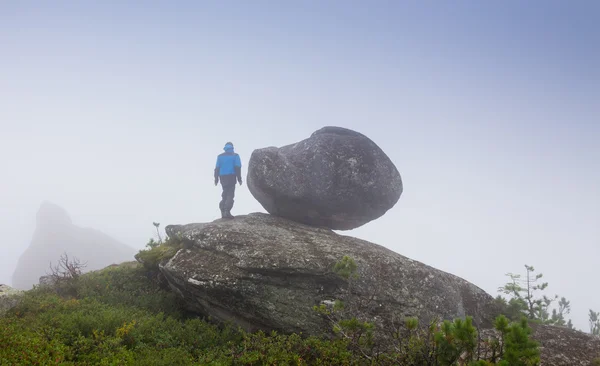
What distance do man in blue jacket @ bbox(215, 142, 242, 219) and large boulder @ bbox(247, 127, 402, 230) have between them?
82 cm

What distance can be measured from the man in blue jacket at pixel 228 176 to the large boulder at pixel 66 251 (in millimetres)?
154928

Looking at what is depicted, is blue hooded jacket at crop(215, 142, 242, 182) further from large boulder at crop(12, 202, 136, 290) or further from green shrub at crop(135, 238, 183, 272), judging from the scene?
large boulder at crop(12, 202, 136, 290)

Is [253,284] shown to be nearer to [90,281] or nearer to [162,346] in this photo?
[162,346]

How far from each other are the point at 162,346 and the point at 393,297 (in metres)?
8.58

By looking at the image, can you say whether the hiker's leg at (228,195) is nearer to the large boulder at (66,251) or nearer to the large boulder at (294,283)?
the large boulder at (294,283)

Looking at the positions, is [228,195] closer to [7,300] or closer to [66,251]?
[7,300]

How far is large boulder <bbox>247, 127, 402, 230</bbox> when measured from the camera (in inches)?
698

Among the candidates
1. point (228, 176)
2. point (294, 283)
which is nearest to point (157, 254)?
point (228, 176)

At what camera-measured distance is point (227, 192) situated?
60.4 feet

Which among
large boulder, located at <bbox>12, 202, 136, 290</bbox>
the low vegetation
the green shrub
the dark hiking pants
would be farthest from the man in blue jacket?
large boulder, located at <bbox>12, 202, 136, 290</bbox>

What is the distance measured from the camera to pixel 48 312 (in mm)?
11352

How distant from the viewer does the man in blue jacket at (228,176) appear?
720 inches

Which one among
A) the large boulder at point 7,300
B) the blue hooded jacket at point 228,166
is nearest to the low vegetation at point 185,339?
the large boulder at point 7,300

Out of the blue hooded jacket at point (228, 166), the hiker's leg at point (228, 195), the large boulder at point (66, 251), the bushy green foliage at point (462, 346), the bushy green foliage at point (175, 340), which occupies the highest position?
the blue hooded jacket at point (228, 166)
